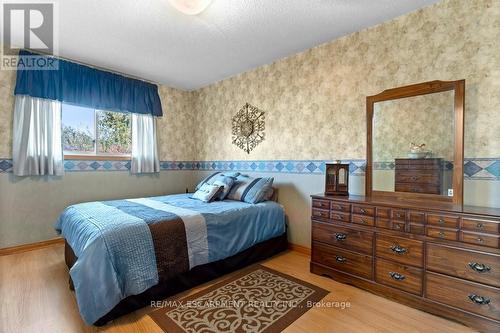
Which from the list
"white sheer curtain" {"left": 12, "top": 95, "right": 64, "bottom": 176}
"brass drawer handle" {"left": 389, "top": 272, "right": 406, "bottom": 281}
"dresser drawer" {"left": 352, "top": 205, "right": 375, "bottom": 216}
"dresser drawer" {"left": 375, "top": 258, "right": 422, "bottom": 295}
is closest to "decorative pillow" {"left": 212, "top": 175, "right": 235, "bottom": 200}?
"dresser drawer" {"left": 352, "top": 205, "right": 375, "bottom": 216}

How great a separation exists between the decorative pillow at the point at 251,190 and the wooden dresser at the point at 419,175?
4.66 ft

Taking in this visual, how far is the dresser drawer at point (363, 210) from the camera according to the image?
6.61 ft

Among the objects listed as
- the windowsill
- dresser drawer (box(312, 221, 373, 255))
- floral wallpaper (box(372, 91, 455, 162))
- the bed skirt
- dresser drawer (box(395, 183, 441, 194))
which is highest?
floral wallpaper (box(372, 91, 455, 162))

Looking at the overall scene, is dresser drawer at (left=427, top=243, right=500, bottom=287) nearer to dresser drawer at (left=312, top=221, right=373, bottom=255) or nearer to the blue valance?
dresser drawer at (left=312, top=221, right=373, bottom=255)

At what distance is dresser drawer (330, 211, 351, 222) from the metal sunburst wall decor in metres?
1.57

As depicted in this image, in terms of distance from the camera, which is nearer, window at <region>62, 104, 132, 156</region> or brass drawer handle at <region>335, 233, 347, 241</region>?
brass drawer handle at <region>335, 233, 347, 241</region>

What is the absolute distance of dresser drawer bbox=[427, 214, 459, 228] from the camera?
5.35 ft

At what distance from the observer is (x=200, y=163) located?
15.0 ft

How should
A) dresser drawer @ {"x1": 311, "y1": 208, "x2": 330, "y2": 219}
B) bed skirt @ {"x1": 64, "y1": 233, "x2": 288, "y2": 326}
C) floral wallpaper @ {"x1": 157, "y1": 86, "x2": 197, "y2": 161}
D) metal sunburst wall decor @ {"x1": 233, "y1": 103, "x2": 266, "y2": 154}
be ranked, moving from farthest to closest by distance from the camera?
floral wallpaper @ {"x1": 157, "y1": 86, "x2": 197, "y2": 161}, metal sunburst wall decor @ {"x1": 233, "y1": 103, "x2": 266, "y2": 154}, dresser drawer @ {"x1": 311, "y1": 208, "x2": 330, "y2": 219}, bed skirt @ {"x1": 64, "y1": 233, "x2": 288, "y2": 326}

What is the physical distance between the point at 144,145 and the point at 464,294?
411 cm

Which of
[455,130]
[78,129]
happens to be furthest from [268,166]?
[78,129]

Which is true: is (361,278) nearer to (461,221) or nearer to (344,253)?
(344,253)

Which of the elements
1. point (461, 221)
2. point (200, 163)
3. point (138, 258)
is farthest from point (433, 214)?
point (200, 163)

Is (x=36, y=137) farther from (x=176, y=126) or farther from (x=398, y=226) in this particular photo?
(x=398, y=226)
